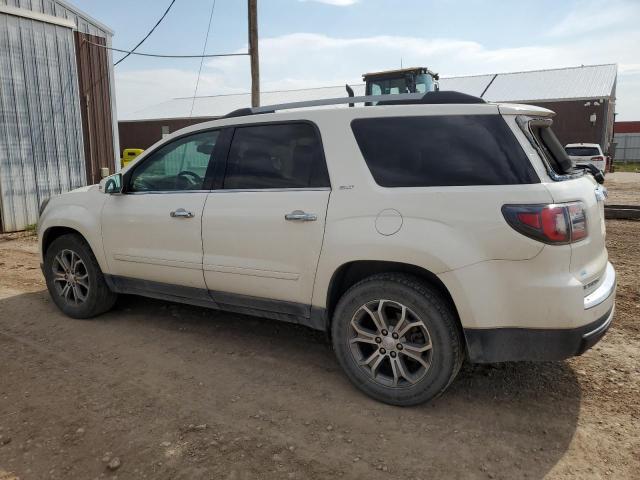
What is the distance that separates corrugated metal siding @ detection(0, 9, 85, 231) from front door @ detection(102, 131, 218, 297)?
21.3 ft

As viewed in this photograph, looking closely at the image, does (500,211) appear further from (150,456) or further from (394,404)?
(150,456)

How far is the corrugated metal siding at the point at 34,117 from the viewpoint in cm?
923

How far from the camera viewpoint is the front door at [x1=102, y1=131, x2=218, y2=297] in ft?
12.7

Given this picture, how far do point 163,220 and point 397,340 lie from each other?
2119 millimetres

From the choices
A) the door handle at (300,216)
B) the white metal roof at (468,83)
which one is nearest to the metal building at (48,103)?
the door handle at (300,216)

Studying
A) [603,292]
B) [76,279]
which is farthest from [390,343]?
[76,279]

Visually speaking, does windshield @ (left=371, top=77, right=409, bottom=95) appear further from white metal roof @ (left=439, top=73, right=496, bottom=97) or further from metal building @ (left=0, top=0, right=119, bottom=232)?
white metal roof @ (left=439, top=73, right=496, bottom=97)

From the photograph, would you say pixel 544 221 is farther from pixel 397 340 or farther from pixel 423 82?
pixel 423 82

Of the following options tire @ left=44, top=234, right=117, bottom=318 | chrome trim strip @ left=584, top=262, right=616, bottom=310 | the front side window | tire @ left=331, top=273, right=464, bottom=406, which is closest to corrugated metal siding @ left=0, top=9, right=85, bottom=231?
tire @ left=44, top=234, right=117, bottom=318

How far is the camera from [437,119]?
2.97 m

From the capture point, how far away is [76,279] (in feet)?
15.3

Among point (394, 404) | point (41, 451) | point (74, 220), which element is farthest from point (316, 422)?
point (74, 220)

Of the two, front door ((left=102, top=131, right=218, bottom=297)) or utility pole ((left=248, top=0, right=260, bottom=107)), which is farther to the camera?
utility pole ((left=248, top=0, right=260, bottom=107))

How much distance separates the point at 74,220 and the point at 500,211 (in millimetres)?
3721
